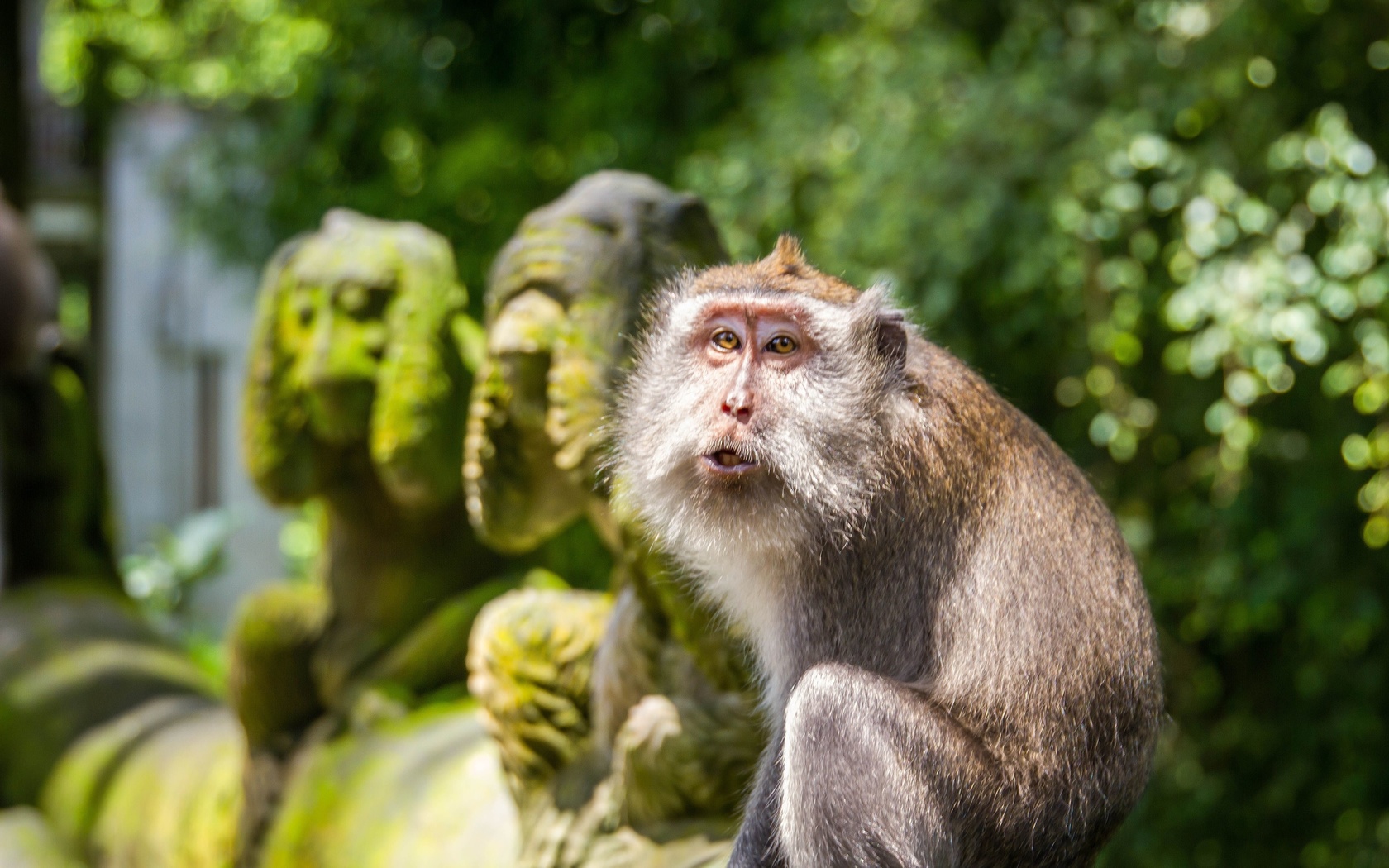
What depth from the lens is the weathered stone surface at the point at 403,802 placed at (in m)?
3.60

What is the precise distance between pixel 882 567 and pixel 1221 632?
11.4 feet

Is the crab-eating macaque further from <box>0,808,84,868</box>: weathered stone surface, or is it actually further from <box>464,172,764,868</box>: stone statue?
<box>0,808,84,868</box>: weathered stone surface

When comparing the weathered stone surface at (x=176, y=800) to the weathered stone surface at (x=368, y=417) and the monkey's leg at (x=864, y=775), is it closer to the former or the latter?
the weathered stone surface at (x=368, y=417)

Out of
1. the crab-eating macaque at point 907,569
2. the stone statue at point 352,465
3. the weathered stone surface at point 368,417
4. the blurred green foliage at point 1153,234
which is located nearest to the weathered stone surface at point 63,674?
the stone statue at point 352,465

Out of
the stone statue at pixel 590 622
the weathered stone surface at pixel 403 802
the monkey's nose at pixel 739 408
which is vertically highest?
the monkey's nose at pixel 739 408

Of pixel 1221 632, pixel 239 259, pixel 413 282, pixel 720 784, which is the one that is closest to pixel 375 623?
pixel 413 282

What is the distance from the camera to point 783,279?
9.08 feet

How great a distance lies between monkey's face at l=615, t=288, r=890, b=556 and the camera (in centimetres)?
263

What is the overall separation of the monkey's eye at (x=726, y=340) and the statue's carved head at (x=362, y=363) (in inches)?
55.2

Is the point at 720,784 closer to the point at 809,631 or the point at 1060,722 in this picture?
the point at 809,631

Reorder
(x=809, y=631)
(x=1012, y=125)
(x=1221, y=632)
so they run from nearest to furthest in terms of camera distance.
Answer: (x=809, y=631)
(x=1012, y=125)
(x=1221, y=632)

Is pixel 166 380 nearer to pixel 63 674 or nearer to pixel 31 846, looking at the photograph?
pixel 63 674

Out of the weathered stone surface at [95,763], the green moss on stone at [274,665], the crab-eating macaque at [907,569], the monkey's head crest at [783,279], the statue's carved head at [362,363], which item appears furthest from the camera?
the weathered stone surface at [95,763]

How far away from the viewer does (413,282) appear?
4031mm
